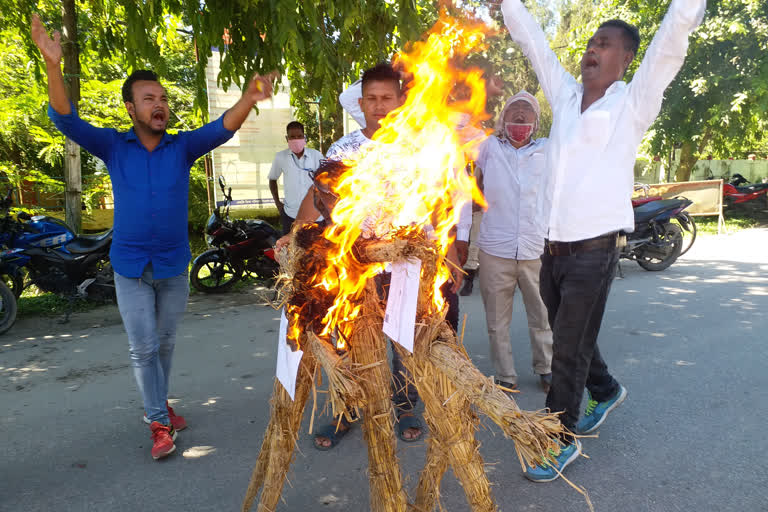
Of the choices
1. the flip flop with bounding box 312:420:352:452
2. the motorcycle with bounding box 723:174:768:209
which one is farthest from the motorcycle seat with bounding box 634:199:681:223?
the motorcycle with bounding box 723:174:768:209

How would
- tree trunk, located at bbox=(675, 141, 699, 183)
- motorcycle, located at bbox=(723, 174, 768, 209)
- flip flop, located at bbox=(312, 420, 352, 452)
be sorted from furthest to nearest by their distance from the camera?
tree trunk, located at bbox=(675, 141, 699, 183)
motorcycle, located at bbox=(723, 174, 768, 209)
flip flop, located at bbox=(312, 420, 352, 452)

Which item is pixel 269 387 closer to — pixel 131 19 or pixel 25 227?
pixel 131 19

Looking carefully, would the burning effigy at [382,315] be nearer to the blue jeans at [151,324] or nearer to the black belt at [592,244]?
the black belt at [592,244]

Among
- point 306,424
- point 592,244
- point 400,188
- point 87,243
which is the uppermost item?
point 400,188

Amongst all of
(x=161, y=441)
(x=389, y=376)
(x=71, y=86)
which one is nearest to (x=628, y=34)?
(x=389, y=376)

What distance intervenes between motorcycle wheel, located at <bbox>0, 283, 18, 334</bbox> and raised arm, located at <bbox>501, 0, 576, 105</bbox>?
17.4 feet

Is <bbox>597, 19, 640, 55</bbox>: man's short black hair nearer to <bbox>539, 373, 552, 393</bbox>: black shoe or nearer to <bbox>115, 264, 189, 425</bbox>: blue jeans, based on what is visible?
<bbox>539, 373, 552, 393</bbox>: black shoe

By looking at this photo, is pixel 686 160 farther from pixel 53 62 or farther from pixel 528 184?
pixel 53 62

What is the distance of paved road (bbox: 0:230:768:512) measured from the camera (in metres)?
2.67

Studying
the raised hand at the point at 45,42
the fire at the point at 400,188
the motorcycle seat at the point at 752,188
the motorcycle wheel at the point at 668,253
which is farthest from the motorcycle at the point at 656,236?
the motorcycle seat at the point at 752,188

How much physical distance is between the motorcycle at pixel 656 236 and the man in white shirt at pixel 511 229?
4.77 m

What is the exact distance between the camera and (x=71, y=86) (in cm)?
625

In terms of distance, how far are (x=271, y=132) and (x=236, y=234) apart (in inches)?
176

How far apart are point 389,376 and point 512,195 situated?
212 centimetres
